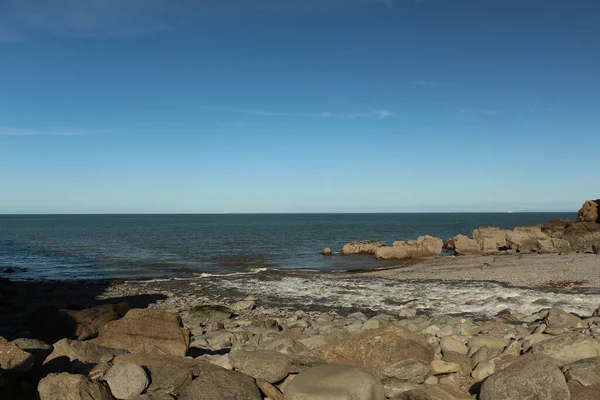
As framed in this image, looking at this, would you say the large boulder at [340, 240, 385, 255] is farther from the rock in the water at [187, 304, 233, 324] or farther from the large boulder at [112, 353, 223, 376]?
the large boulder at [112, 353, 223, 376]

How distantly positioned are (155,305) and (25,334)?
874 centimetres

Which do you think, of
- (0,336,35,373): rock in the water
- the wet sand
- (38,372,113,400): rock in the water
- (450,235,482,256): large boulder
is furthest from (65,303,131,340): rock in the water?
(450,235,482,256): large boulder

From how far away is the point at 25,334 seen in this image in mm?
15500

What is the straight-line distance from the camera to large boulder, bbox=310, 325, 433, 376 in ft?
33.1

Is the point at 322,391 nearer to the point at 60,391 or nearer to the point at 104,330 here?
the point at 60,391

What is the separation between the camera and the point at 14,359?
27.2 ft

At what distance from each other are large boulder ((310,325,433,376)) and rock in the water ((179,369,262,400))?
2444mm

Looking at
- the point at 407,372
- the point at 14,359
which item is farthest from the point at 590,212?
the point at 14,359

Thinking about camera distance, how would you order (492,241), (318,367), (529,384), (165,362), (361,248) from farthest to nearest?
(361,248)
(492,241)
(165,362)
(318,367)
(529,384)

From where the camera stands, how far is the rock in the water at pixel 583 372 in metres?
8.49

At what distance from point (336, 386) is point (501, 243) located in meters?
48.8

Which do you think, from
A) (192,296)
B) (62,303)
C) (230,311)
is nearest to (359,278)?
(192,296)

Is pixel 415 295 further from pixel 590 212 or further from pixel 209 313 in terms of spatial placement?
pixel 590 212

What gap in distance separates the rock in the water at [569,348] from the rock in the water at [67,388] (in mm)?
8336
